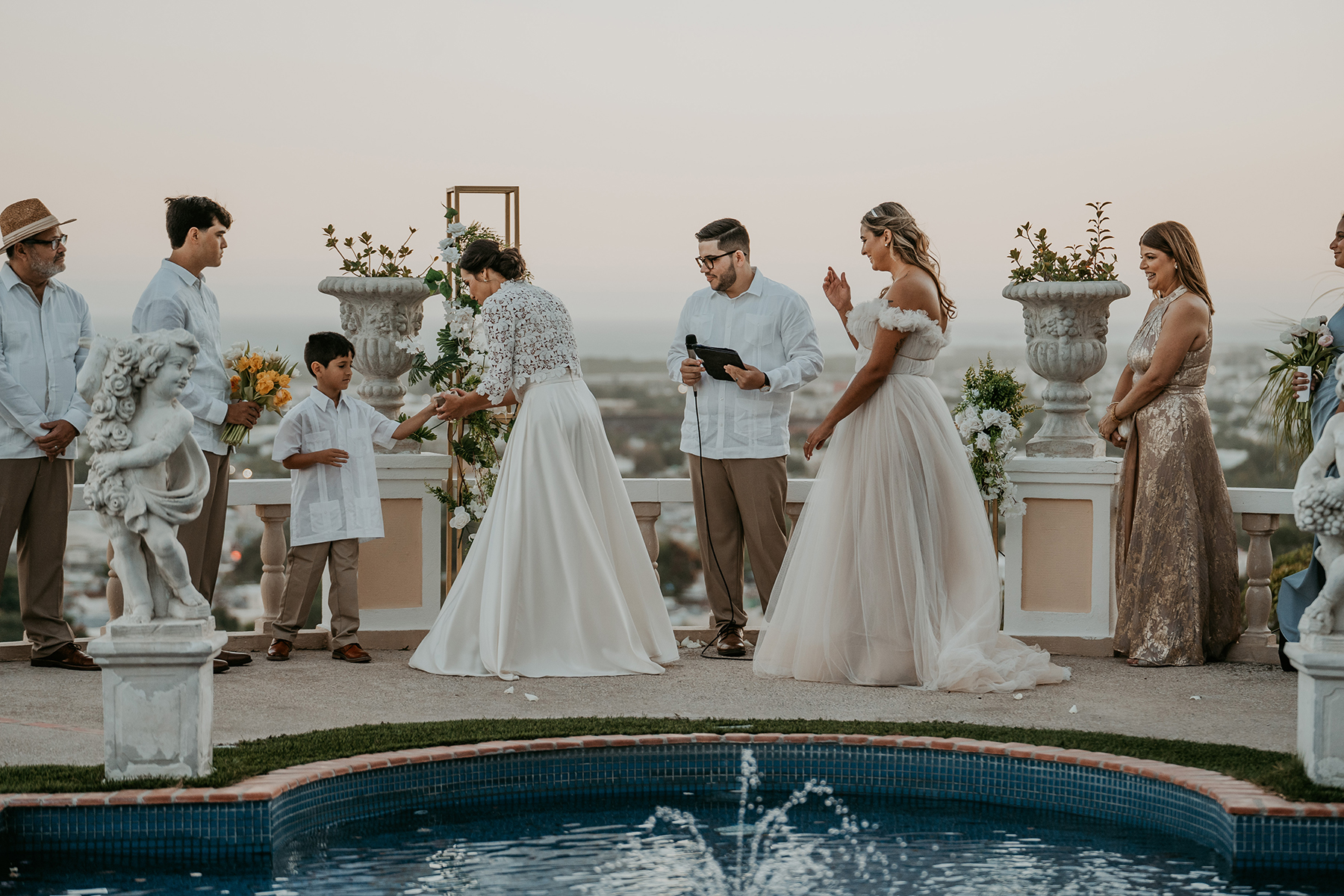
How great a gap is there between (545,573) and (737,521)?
1064mm

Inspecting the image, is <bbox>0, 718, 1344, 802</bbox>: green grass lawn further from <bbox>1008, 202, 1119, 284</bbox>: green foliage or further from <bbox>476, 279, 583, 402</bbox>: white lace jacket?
<bbox>1008, 202, 1119, 284</bbox>: green foliage

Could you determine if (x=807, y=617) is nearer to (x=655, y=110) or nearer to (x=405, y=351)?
(x=405, y=351)

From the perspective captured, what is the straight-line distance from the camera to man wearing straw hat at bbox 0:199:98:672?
5770 mm

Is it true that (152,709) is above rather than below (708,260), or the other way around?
below

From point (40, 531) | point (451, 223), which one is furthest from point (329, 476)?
point (451, 223)

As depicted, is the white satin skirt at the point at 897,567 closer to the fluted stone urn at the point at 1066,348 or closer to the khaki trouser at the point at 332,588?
the fluted stone urn at the point at 1066,348

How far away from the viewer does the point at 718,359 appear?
6316 mm

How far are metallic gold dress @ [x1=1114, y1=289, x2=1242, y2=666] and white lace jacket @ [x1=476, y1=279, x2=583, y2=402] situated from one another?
8.49 feet

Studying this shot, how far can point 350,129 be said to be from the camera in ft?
49.9

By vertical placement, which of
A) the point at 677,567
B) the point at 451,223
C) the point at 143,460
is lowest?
the point at 677,567

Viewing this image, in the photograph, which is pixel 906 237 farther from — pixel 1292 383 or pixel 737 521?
pixel 1292 383

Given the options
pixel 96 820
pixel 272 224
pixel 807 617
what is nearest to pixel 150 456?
pixel 96 820

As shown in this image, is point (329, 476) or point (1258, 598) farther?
point (1258, 598)

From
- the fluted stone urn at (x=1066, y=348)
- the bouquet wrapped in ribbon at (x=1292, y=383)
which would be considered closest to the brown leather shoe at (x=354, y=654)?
the fluted stone urn at (x=1066, y=348)
